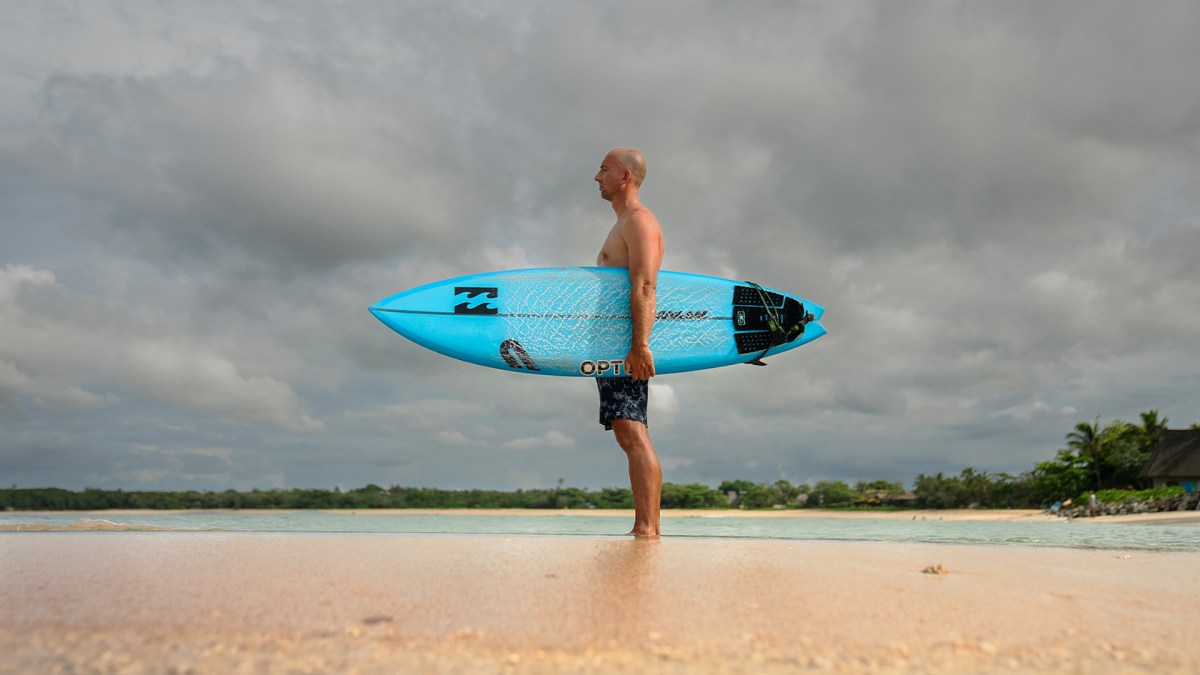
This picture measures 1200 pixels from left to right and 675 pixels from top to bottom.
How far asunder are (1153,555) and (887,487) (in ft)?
Answer: 113

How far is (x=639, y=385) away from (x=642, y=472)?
0.49 meters

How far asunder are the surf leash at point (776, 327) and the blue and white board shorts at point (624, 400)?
4.12ft

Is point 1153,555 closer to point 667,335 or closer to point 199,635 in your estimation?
point 667,335

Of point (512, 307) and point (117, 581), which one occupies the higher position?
point (512, 307)

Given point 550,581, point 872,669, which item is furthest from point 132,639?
point 872,669

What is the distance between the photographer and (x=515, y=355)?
16.6 ft

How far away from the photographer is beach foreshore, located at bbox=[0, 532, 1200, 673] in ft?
3.84

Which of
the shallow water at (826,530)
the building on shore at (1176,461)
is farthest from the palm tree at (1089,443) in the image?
the shallow water at (826,530)

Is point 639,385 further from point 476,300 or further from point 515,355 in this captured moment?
point 476,300

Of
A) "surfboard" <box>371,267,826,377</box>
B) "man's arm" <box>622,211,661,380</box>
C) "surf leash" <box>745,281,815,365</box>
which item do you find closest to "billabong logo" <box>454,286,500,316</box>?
"surfboard" <box>371,267,826,377</box>

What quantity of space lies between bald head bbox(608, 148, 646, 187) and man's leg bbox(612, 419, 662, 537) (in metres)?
1.48

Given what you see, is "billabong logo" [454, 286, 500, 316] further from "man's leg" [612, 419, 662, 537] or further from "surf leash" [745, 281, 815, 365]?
"surf leash" [745, 281, 815, 365]

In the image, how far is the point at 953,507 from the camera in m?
32.6

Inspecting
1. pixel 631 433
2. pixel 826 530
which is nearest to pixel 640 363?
pixel 631 433
